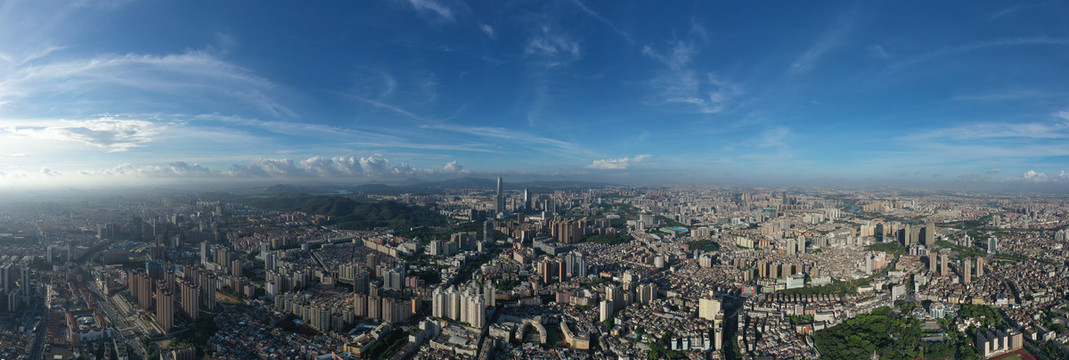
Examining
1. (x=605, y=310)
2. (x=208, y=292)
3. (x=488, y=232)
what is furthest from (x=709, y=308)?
(x=488, y=232)

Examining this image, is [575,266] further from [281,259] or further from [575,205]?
[575,205]

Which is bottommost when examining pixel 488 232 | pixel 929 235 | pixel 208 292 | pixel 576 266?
pixel 576 266

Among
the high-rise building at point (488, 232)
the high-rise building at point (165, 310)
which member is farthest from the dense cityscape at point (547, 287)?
the high-rise building at point (488, 232)

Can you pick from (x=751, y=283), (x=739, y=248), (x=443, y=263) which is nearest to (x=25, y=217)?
(x=443, y=263)

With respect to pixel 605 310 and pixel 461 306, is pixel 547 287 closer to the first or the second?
pixel 605 310

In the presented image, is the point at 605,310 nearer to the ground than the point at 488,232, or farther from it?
nearer to the ground

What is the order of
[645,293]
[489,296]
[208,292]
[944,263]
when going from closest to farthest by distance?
1. [208,292]
2. [489,296]
3. [645,293]
4. [944,263]

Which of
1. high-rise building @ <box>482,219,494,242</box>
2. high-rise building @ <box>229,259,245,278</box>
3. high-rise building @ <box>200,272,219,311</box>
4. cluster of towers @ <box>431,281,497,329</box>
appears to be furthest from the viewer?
high-rise building @ <box>482,219,494,242</box>

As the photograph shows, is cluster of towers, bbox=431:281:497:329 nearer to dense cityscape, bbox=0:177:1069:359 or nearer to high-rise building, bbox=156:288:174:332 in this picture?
dense cityscape, bbox=0:177:1069:359

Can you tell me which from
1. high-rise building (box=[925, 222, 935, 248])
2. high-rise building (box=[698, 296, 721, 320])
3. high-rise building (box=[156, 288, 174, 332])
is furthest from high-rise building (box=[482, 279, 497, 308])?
high-rise building (box=[925, 222, 935, 248])
